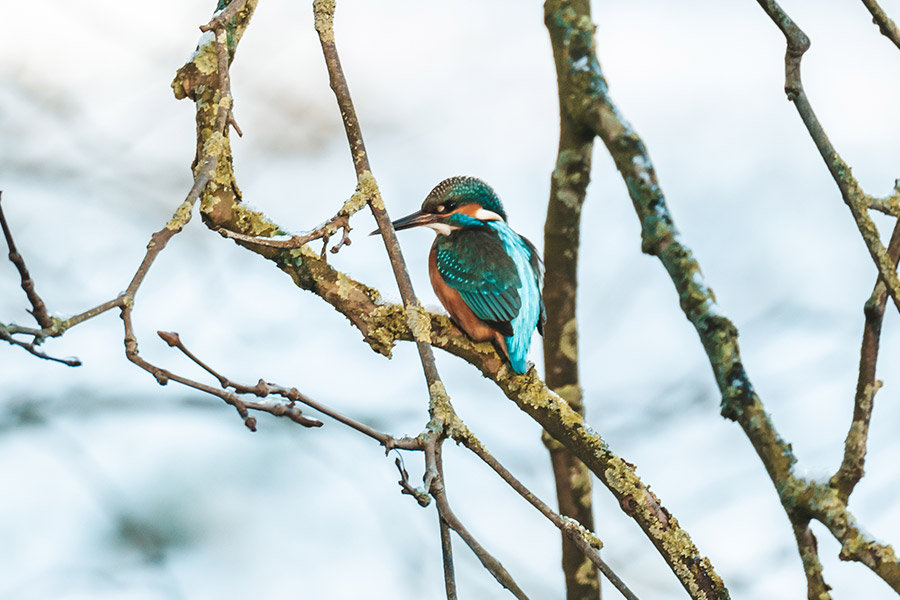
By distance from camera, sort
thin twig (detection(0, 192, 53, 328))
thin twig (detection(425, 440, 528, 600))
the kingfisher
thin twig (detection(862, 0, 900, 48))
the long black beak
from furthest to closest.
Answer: the long black beak
the kingfisher
thin twig (detection(862, 0, 900, 48))
thin twig (detection(425, 440, 528, 600))
thin twig (detection(0, 192, 53, 328))

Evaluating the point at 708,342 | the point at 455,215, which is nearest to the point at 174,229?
the point at 708,342

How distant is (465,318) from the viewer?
108 inches

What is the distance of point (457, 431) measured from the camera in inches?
70.9

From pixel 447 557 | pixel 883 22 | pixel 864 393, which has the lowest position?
pixel 447 557

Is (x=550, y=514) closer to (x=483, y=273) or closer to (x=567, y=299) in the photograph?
(x=483, y=273)

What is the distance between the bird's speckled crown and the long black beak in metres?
0.02

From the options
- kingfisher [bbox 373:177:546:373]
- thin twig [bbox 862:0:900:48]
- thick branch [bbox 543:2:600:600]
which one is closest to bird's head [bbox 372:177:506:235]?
kingfisher [bbox 373:177:546:373]

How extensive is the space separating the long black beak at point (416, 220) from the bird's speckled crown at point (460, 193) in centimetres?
2

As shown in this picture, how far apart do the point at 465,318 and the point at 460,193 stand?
596 mm

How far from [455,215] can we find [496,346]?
654 millimetres

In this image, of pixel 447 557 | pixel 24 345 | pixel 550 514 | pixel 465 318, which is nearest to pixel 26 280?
pixel 24 345

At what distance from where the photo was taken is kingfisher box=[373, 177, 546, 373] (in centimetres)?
266

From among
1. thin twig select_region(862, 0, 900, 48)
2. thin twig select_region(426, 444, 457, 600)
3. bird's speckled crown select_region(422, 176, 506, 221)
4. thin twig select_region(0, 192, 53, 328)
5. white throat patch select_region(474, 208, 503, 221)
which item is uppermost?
bird's speckled crown select_region(422, 176, 506, 221)

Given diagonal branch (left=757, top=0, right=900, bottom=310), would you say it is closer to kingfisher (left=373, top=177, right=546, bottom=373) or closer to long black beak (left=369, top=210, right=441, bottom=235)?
kingfisher (left=373, top=177, right=546, bottom=373)
